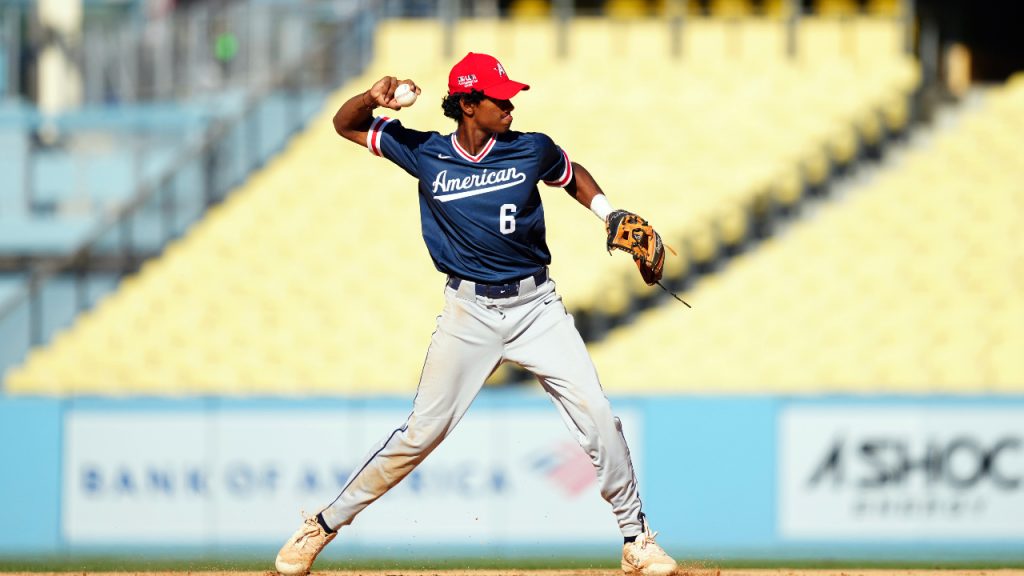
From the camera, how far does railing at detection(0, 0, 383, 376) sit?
49.4 feet

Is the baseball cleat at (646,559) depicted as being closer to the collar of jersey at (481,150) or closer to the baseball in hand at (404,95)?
the collar of jersey at (481,150)

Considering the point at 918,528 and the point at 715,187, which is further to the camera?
the point at 715,187

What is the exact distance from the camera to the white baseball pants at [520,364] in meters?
6.67

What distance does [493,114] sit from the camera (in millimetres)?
6645

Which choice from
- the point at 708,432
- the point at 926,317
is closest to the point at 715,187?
the point at 926,317

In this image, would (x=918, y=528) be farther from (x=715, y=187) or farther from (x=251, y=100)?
(x=251, y=100)

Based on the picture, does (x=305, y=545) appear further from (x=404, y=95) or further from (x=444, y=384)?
(x=404, y=95)

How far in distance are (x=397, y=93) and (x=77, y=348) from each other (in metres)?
9.41

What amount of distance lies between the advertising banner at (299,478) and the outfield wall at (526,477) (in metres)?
0.01

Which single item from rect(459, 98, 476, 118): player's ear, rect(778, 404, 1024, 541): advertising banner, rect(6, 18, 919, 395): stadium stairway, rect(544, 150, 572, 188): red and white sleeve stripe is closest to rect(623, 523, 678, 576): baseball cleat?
rect(544, 150, 572, 188): red and white sleeve stripe

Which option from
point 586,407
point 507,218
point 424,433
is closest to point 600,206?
point 507,218

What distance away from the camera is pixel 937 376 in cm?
1356

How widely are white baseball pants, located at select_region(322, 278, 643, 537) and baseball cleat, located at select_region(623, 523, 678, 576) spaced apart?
115 millimetres

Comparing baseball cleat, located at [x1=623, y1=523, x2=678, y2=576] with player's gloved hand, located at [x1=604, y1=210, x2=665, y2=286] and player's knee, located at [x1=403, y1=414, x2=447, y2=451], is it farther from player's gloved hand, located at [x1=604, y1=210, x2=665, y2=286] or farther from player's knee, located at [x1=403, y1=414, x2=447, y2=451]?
player's gloved hand, located at [x1=604, y1=210, x2=665, y2=286]
